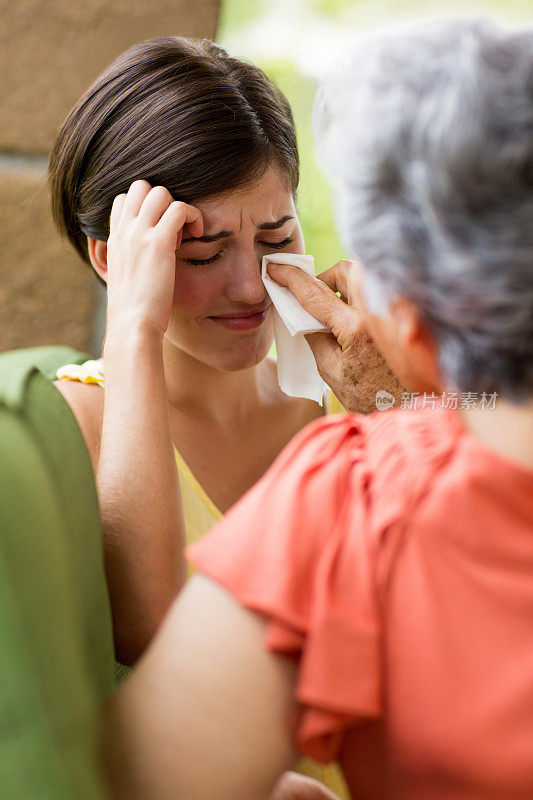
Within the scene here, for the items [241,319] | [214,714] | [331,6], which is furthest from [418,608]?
[331,6]

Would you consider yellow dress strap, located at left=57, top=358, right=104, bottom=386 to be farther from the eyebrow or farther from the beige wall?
the beige wall

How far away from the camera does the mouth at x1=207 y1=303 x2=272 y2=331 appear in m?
1.23

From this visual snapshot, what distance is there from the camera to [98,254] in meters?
1.28

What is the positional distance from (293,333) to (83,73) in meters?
1.02

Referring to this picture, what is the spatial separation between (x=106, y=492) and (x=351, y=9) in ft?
4.37

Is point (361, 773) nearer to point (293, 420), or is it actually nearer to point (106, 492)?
point (106, 492)

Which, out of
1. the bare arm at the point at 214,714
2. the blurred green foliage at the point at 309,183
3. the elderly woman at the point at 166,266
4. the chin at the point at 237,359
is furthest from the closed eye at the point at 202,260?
the bare arm at the point at 214,714

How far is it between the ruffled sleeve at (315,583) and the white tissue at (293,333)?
58cm

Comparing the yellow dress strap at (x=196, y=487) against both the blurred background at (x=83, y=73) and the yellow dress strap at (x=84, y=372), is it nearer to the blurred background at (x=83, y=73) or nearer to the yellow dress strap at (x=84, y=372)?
the yellow dress strap at (x=84, y=372)

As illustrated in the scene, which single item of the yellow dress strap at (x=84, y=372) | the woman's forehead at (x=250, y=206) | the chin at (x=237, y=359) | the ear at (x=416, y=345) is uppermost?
the woman's forehead at (x=250, y=206)

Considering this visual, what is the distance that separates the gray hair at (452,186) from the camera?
51cm

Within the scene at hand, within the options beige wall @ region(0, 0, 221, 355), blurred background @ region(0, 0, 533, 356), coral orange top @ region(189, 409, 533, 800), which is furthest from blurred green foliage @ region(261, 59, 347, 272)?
coral orange top @ region(189, 409, 533, 800)

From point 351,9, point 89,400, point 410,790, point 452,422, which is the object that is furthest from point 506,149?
point 351,9

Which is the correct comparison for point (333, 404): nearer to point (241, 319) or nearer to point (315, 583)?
point (241, 319)
